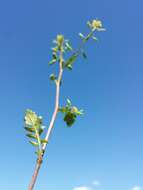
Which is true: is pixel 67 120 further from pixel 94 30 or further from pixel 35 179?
pixel 94 30

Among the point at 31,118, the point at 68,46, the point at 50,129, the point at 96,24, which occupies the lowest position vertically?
the point at 50,129

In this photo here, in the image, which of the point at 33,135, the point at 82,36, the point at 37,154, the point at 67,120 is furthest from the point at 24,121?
the point at 82,36

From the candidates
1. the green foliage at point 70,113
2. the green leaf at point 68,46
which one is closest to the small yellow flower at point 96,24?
the green leaf at point 68,46

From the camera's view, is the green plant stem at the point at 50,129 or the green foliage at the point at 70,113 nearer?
the green plant stem at the point at 50,129

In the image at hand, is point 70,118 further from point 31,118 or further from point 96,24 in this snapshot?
point 96,24

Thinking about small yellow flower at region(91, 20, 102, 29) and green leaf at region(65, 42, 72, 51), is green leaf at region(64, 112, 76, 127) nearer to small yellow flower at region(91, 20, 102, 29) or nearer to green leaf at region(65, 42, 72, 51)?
green leaf at region(65, 42, 72, 51)

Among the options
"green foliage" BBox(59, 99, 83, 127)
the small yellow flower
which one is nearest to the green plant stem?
"green foliage" BBox(59, 99, 83, 127)

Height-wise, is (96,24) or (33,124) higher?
(96,24)


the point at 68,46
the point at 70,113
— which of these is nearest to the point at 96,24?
the point at 68,46

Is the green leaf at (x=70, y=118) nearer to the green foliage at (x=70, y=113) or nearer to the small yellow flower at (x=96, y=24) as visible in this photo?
the green foliage at (x=70, y=113)

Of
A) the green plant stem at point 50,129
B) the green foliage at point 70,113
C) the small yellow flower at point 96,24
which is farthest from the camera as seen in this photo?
the small yellow flower at point 96,24

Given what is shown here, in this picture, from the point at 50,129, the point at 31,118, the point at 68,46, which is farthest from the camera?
the point at 68,46

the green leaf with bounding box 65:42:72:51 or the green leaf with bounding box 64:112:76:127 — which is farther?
the green leaf with bounding box 65:42:72:51
